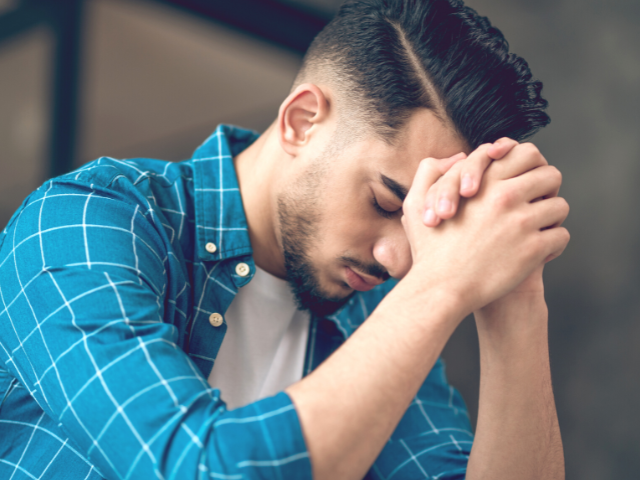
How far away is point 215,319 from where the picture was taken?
105 cm

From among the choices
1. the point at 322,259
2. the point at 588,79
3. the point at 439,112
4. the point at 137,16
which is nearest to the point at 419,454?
the point at 322,259

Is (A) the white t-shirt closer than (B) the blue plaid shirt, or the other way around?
(B) the blue plaid shirt

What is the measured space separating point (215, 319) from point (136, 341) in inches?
14.7

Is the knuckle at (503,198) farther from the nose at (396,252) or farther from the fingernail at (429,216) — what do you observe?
the nose at (396,252)

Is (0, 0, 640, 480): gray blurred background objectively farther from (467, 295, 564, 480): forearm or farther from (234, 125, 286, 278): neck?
(234, 125, 286, 278): neck

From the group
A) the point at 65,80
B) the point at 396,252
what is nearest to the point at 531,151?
the point at 396,252

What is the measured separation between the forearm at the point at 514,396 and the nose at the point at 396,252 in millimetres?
185

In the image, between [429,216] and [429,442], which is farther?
[429,442]

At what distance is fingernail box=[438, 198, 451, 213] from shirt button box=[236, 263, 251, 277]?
50cm

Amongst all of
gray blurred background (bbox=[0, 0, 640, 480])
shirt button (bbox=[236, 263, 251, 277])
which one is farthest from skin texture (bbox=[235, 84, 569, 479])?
gray blurred background (bbox=[0, 0, 640, 480])

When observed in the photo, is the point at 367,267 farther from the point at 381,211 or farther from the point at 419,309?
the point at 419,309

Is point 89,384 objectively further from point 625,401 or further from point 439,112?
point 625,401

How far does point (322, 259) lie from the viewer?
1.12 meters

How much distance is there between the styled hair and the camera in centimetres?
103
